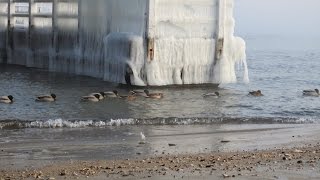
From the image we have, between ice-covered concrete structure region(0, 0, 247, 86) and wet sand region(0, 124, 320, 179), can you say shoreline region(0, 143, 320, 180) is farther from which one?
ice-covered concrete structure region(0, 0, 247, 86)

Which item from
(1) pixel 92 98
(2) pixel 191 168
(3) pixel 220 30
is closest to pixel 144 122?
(1) pixel 92 98

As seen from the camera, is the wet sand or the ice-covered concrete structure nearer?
the wet sand

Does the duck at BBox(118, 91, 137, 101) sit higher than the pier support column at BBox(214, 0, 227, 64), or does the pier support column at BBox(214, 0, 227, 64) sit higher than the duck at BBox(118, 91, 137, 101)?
the pier support column at BBox(214, 0, 227, 64)

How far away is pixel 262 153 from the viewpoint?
10.3 metres

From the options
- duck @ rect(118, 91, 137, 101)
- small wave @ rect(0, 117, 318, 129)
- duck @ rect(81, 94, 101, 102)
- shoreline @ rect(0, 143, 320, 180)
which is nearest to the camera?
shoreline @ rect(0, 143, 320, 180)

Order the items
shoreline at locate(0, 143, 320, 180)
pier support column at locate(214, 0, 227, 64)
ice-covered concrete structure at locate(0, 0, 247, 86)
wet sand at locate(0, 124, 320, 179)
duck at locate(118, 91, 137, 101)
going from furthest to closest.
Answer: pier support column at locate(214, 0, 227, 64), ice-covered concrete structure at locate(0, 0, 247, 86), duck at locate(118, 91, 137, 101), wet sand at locate(0, 124, 320, 179), shoreline at locate(0, 143, 320, 180)

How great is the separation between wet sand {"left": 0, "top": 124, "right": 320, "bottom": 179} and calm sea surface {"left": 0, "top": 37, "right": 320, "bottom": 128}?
1.92 meters

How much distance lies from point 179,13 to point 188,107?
5221mm

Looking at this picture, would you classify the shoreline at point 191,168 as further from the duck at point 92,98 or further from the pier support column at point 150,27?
the pier support column at point 150,27

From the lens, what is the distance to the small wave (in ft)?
46.2

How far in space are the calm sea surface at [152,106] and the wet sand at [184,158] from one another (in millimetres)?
1923

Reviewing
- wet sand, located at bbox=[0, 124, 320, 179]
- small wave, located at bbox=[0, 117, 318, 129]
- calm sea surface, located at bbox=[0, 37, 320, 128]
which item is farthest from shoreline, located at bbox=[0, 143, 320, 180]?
calm sea surface, located at bbox=[0, 37, 320, 128]

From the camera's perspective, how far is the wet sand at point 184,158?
27.3ft

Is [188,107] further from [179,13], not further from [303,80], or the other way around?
[303,80]
